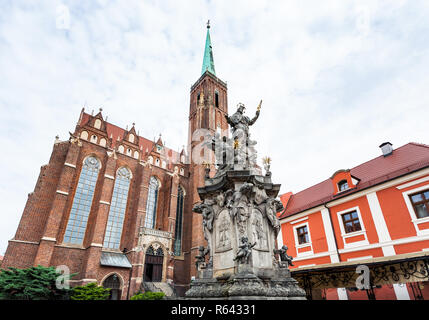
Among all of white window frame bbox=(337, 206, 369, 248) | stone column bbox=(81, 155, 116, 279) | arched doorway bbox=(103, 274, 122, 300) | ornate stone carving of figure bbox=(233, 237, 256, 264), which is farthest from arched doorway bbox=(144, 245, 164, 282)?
ornate stone carving of figure bbox=(233, 237, 256, 264)

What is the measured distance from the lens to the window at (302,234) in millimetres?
16461

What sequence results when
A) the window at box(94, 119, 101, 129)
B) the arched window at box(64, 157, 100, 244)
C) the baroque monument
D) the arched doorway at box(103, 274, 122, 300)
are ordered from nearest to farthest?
the baroque monument, the arched doorway at box(103, 274, 122, 300), the arched window at box(64, 157, 100, 244), the window at box(94, 119, 101, 129)

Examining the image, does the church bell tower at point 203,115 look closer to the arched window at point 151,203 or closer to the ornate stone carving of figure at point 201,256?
the arched window at point 151,203

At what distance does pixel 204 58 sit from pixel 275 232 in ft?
144

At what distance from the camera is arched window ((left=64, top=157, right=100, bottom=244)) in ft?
69.7

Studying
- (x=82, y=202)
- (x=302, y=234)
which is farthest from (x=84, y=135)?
(x=302, y=234)

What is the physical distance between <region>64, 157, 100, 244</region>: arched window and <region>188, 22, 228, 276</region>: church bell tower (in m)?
11.0

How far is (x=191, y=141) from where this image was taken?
36.1 m

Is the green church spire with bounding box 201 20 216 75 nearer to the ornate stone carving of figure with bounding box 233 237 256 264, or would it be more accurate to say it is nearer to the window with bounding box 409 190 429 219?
the window with bounding box 409 190 429 219

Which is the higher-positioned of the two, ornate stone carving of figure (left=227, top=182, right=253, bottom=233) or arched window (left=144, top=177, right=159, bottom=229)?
arched window (left=144, top=177, right=159, bottom=229)

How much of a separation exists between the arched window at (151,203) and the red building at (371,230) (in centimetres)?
1518
